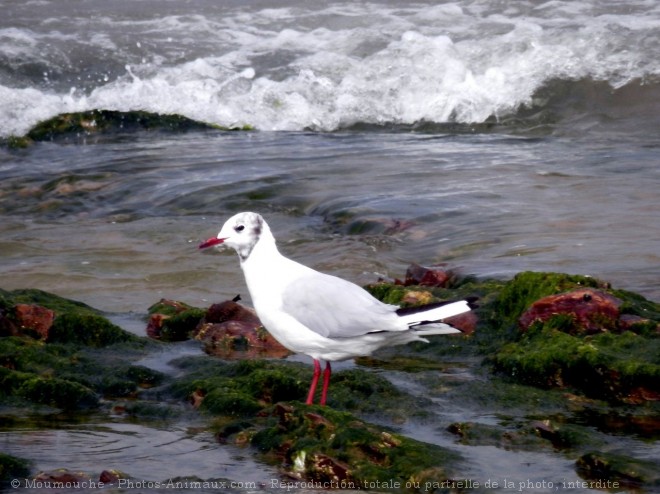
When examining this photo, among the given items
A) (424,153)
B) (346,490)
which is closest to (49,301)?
(346,490)

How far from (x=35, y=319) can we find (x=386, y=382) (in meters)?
1.79

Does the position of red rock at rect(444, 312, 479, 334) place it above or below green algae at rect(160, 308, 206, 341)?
above

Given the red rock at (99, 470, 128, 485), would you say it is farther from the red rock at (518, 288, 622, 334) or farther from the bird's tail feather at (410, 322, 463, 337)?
the red rock at (518, 288, 622, 334)

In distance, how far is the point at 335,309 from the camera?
172 inches

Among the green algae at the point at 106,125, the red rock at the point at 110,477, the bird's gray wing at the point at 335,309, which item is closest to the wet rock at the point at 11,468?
the red rock at the point at 110,477

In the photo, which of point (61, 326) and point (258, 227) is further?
point (61, 326)

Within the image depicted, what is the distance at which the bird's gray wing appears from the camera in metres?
4.29

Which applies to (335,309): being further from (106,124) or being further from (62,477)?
(106,124)

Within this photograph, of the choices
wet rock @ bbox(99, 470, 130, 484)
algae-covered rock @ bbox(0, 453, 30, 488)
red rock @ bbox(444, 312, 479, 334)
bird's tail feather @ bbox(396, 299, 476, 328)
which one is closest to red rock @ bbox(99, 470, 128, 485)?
wet rock @ bbox(99, 470, 130, 484)

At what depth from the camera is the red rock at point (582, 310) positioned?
4984 millimetres

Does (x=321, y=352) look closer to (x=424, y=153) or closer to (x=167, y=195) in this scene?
(x=167, y=195)

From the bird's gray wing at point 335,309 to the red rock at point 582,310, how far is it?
0.97 m

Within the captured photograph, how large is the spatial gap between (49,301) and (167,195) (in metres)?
4.10

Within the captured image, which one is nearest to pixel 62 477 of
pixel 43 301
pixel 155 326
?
pixel 155 326
